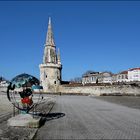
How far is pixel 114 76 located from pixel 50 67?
6901 cm

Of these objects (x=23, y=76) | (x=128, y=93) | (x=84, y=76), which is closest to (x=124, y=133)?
(x=23, y=76)

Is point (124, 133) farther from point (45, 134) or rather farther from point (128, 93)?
point (128, 93)

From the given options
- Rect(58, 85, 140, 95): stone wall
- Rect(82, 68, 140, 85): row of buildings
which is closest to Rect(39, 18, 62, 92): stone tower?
Rect(58, 85, 140, 95): stone wall

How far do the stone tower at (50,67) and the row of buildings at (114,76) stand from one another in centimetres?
2955

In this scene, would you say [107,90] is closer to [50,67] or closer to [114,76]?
[50,67]

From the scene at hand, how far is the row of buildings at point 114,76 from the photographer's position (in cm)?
12850

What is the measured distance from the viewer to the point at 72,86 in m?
81.6

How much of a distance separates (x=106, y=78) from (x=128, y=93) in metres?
86.0

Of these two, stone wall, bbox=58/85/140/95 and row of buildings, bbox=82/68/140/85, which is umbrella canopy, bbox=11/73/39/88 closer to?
stone wall, bbox=58/85/140/95

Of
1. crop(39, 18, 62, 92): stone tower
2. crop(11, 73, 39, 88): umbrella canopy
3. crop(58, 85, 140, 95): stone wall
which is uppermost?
crop(39, 18, 62, 92): stone tower

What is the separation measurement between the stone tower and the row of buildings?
29.5m

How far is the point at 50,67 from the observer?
8438 cm

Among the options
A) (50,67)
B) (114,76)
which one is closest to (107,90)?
(50,67)

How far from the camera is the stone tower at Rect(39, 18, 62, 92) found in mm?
83250
